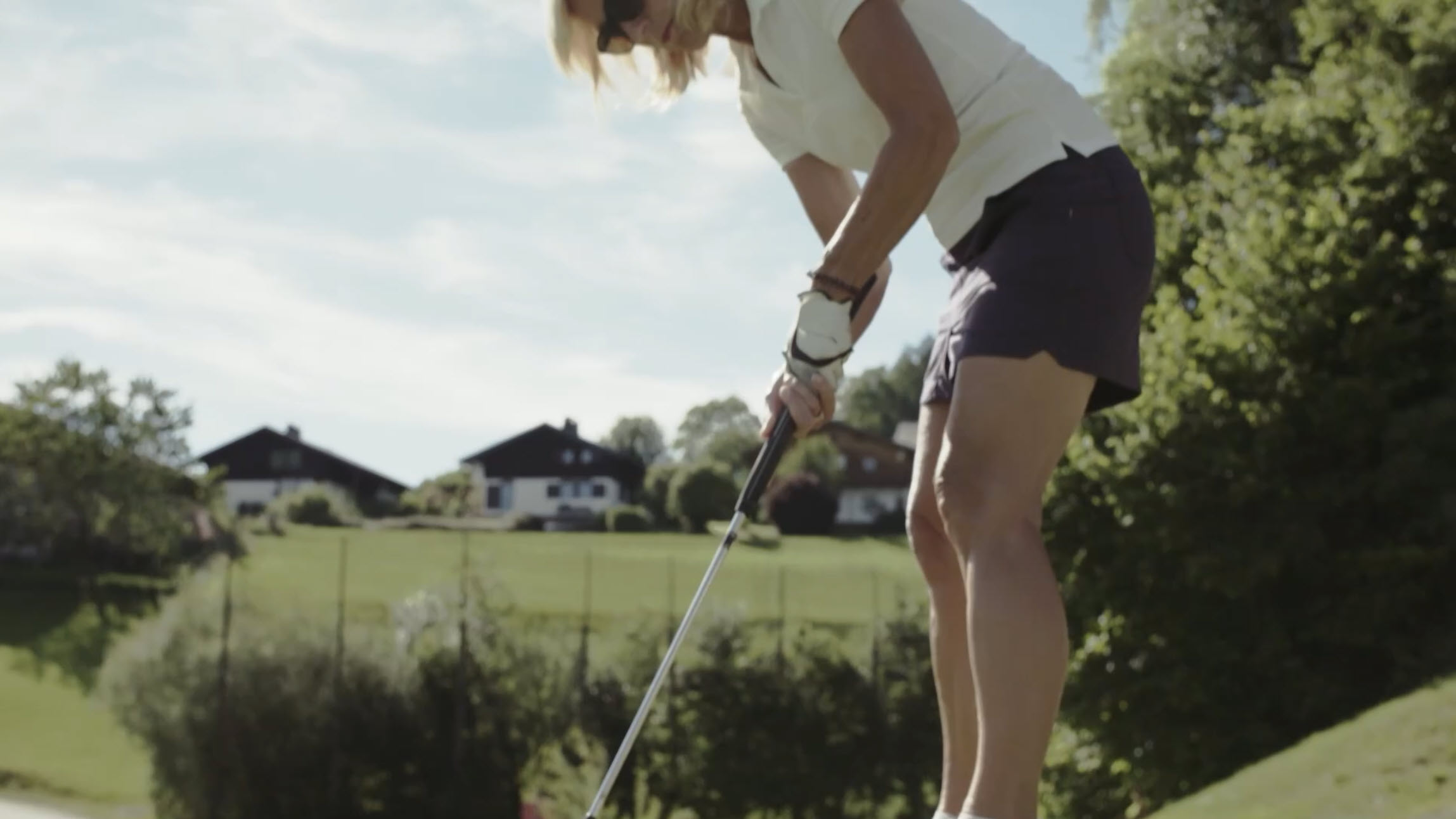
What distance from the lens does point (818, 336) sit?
2.99 meters

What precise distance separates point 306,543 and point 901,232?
5991 centimetres

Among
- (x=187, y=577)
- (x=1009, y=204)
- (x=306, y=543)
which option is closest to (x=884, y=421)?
(x=306, y=543)

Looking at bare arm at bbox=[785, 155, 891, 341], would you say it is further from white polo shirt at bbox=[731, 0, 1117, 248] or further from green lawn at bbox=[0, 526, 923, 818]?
green lawn at bbox=[0, 526, 923, 818]

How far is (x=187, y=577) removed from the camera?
50.0 m

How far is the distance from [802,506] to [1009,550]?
2501 inches

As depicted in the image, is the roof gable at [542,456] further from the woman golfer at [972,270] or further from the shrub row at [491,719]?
the woman golfer at [972,270]

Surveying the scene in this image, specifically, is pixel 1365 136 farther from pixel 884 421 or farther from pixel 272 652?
pixel 884 421

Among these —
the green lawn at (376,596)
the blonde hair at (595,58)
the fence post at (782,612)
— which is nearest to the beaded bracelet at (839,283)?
the blonde hair at (595,58)

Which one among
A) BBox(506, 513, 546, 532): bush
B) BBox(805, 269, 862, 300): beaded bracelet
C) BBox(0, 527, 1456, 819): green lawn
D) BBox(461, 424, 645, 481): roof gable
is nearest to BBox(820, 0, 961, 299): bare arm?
BBox(805, 269, 862, 300): beaded bracelet

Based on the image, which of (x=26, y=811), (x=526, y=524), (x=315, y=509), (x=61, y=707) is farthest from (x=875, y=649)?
(x=315, y=509)

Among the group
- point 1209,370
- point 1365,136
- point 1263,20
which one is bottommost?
point 1209,370

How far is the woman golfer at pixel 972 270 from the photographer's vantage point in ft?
8.86

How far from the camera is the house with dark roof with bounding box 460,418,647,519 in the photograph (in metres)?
81.5

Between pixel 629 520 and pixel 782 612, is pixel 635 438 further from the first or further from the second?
pixel 782 612
